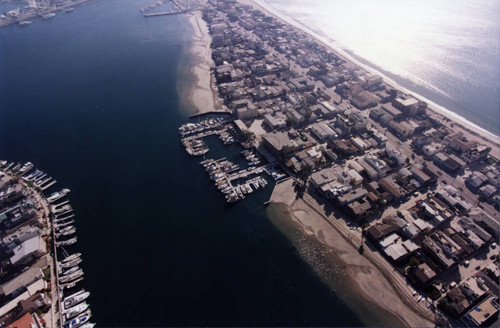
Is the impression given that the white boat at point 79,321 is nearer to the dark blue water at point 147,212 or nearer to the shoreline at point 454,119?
the dark blue water at point 147,212

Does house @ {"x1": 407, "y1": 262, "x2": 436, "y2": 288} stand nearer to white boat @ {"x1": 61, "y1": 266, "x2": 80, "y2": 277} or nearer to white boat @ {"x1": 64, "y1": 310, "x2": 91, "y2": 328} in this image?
white boat @ {"x1": 64, "y1": 310, "x2": 91, "y2": 328}

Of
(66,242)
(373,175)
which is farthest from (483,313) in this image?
(66,242)

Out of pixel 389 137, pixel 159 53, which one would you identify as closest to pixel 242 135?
pixel 389 137

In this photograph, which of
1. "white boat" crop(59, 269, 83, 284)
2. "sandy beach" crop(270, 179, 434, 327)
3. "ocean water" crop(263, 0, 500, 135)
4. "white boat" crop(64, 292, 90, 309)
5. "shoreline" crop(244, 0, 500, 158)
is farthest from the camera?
"ocean water" crop(263, 0, 500, 135)

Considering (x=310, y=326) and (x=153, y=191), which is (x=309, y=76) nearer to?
(x=153, y=191)

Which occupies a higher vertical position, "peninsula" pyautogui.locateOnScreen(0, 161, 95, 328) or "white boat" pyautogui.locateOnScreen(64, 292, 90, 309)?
"peninsula" pyautogui.locateOnScreen(0, 161, 95, 328)

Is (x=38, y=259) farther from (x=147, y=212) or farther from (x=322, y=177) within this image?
(x=322, y=177)

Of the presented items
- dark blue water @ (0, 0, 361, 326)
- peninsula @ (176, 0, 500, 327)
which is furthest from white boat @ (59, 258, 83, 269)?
peninsula @ (176, 0, 500, 327)
